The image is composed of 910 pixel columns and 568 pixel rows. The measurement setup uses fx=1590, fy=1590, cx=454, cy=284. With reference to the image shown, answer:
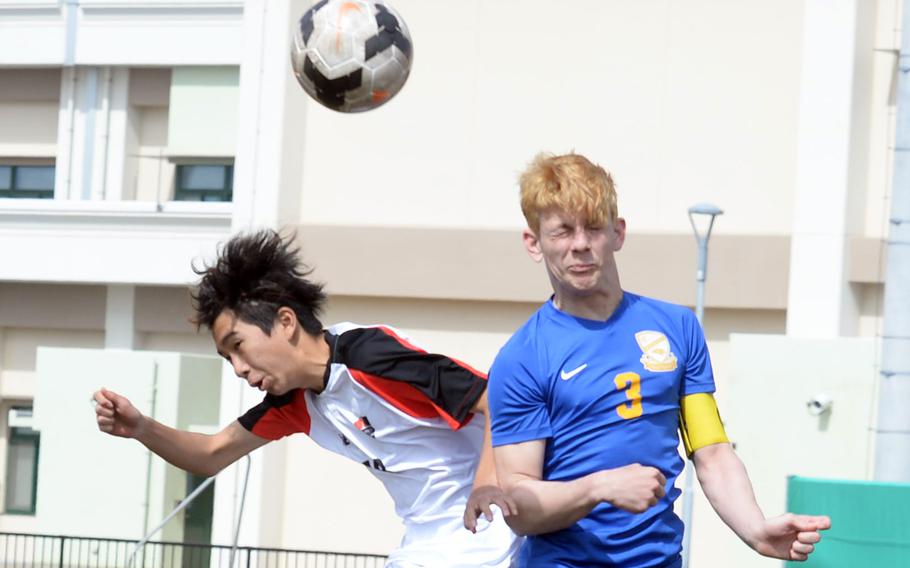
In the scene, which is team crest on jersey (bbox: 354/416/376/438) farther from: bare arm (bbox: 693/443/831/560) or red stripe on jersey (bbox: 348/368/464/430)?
bare arm (bbox: 693/443/831/560)

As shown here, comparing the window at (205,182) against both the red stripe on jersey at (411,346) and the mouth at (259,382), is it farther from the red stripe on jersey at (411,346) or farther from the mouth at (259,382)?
the mouth at (259,382)

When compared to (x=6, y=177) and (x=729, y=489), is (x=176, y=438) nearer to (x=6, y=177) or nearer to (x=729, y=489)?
(x=729, y=489)

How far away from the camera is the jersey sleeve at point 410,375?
15.9ft

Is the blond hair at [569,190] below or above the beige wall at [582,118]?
below

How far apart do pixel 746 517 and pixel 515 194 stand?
A: 62.2 feet

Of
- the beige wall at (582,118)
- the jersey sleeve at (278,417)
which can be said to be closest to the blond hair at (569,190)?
the jersey sleeve at (278,417)

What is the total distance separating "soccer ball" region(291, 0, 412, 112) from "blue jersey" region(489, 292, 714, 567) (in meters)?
4.66

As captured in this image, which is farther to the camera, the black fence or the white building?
the black fence

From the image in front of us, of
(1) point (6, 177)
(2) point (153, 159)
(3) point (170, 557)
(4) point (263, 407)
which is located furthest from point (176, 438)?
(1) point (6, 177)

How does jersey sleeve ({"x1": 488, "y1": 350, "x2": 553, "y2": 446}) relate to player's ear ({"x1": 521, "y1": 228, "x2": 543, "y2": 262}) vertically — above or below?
below

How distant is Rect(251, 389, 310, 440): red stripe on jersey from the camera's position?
5312 mm

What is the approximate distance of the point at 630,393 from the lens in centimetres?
393

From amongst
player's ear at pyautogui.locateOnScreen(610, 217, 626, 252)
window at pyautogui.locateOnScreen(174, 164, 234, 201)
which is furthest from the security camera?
player's ear at pyautogui.locateOnScreen(610, 217, 626, 252)

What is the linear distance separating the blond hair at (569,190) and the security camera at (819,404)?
1714 centimetres
